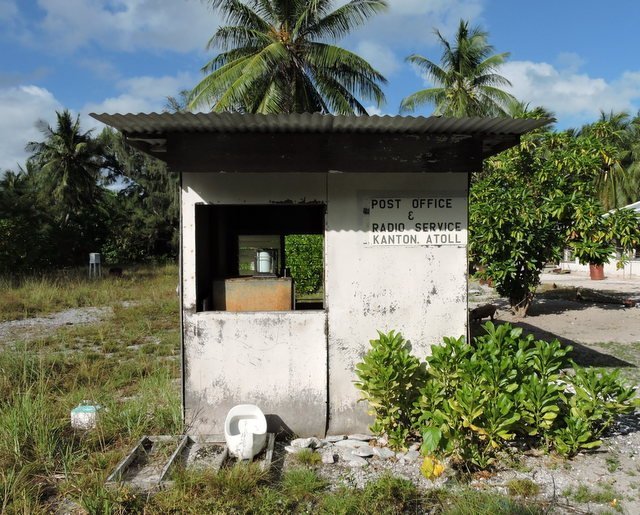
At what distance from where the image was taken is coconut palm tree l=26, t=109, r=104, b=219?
110 ft

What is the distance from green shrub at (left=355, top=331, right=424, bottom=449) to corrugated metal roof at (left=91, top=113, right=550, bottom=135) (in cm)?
179

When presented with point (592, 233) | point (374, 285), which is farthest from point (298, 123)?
point (592, 233)

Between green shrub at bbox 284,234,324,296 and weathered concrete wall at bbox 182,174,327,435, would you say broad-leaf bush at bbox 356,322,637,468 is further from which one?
green shrub at bbox 284,234,324,296

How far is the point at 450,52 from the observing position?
24.4 m

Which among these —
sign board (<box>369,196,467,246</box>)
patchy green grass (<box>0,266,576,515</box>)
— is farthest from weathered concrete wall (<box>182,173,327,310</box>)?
patchy green grass (<box>0,266,576,515</box>)

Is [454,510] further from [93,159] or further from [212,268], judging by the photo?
[93,159]

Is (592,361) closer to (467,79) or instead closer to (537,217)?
(537,217)

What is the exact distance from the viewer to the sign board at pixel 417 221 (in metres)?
4.70

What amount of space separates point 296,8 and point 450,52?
10420mm

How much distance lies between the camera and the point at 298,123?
4.19 metres

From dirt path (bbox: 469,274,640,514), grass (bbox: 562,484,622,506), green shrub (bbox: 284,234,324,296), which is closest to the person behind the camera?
grass (bbox: 562,484,622,506)

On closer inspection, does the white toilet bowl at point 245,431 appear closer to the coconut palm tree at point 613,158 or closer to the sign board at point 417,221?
the sign board at point 417,221

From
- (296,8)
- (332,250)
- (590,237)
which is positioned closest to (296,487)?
(332,250)

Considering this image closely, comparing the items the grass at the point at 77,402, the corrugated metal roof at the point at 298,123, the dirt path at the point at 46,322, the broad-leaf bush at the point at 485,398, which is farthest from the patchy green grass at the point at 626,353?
the dirt path at the point at 46,322
